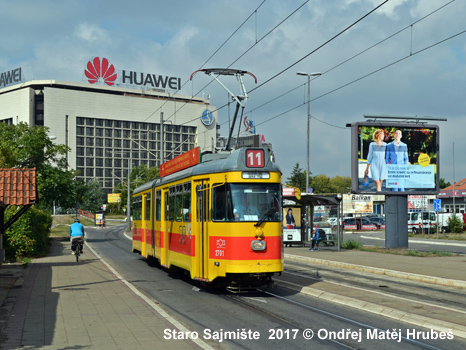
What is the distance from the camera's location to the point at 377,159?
30.0 meters

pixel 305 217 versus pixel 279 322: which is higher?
pixel 305 217

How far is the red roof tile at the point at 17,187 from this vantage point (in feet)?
68.3

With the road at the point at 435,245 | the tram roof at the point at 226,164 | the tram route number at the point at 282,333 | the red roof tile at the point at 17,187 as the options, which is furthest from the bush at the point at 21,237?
the road at the point at 435,245

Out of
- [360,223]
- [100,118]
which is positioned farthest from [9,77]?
[360,223]

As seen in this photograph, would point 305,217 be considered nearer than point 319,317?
No

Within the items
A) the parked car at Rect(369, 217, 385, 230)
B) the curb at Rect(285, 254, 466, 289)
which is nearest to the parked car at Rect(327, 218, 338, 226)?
the curb at Rect(285, 254, 466, 289)

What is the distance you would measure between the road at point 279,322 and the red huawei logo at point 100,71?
115 meters

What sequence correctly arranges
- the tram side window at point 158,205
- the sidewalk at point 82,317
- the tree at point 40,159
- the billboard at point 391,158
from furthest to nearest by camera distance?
the tree at point 40,159
the billboard at point 391,158
the tram side window at point 158,205
the sidewalk at point 82,317

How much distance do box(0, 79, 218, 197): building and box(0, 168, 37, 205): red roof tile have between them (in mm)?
108092

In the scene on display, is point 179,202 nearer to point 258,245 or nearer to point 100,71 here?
point 258,245

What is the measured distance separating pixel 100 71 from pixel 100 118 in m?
16.0

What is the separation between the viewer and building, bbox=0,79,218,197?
5212 inches

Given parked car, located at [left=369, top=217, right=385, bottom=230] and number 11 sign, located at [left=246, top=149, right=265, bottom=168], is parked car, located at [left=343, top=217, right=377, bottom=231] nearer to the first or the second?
parked car, located at [left=369, top=217, right=385, bottom=230]

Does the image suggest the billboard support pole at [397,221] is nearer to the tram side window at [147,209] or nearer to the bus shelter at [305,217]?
the bus shelter at [305,217]
